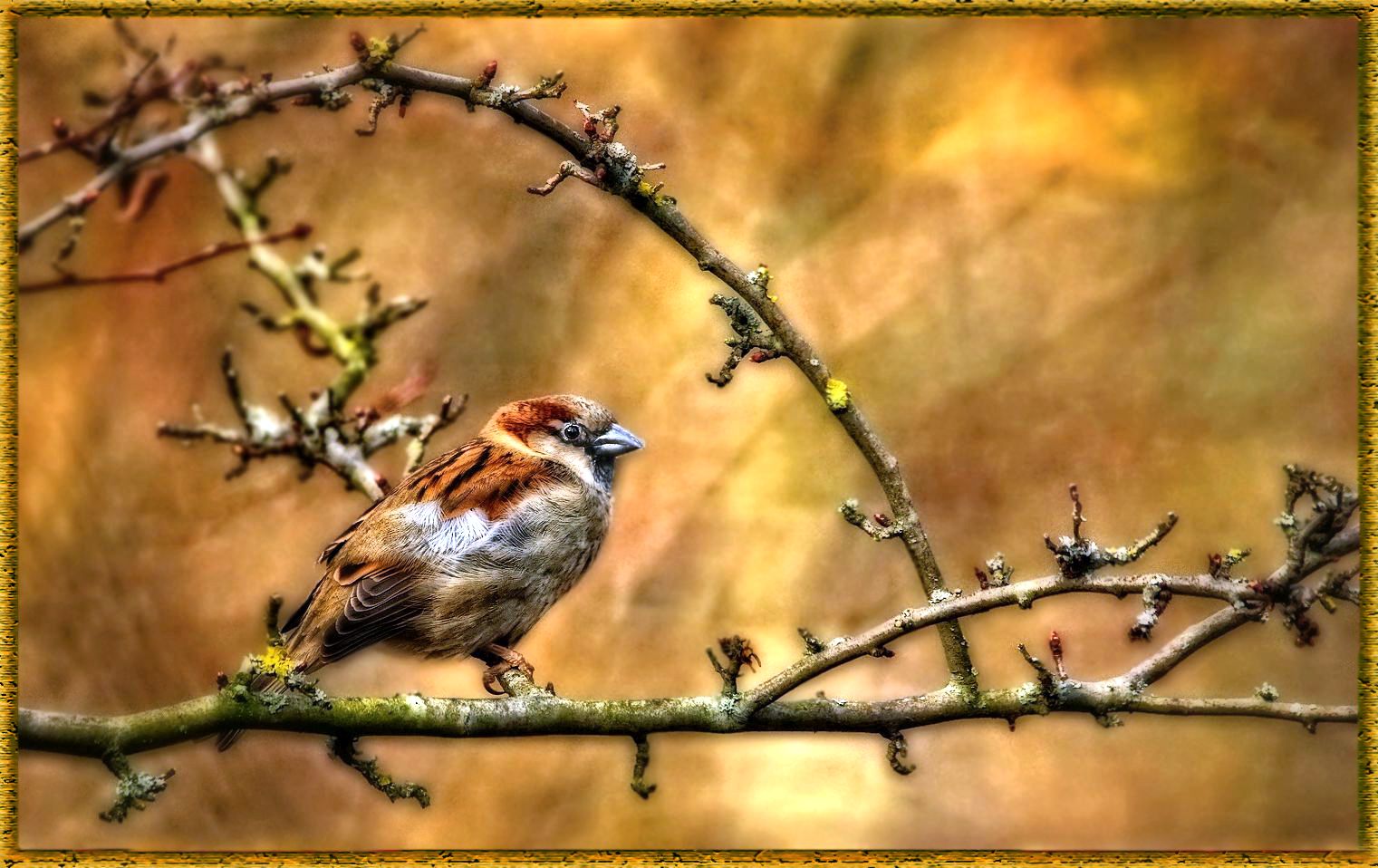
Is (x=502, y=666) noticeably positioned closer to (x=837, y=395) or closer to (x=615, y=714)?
(x=615, y=714)

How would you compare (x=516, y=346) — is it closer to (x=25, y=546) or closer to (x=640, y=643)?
(x=640, y=643)

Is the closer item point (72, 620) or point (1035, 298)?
point (72, 620)

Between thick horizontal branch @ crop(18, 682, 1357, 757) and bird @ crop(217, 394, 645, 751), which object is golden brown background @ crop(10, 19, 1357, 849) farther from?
thick horizontal branch @ crop(18, 682, 1357, 757)

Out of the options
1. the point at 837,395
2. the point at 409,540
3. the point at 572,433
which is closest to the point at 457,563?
the point at 409,540

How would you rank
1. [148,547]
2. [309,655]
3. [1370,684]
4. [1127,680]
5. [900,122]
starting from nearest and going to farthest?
[1127,680] → [1370,684] → [309,655] → [148,547] → [900,122]

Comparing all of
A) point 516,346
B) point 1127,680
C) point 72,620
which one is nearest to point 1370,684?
point 1127,680

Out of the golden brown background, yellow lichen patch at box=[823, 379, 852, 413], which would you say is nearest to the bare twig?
the golden brown background

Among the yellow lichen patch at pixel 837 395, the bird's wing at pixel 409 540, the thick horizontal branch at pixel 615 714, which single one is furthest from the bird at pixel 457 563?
the yellow lichen patch at pixel 837 395
